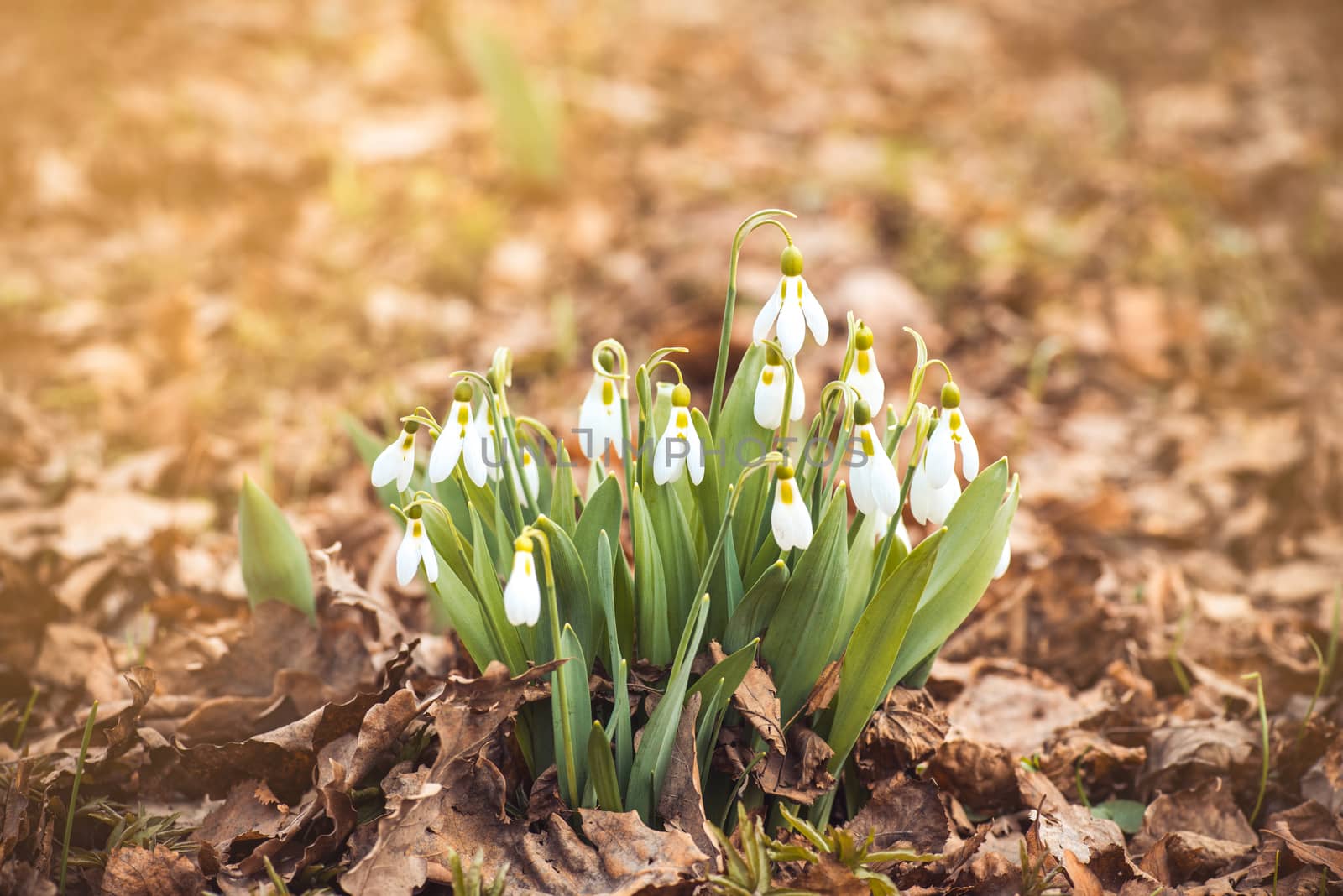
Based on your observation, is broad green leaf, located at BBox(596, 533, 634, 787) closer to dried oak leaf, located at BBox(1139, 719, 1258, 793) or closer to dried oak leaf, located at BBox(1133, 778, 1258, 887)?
dried oak leaf, located at BBox(1133, 778, 1258, 887)

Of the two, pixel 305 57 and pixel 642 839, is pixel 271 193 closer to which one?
pixel 305 57

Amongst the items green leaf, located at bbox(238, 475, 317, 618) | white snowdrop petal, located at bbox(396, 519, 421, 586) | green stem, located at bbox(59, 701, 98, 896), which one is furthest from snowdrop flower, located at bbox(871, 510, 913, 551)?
green stem, located at bbox(59, 701, 98, 896)

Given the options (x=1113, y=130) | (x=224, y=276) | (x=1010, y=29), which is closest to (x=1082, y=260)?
(x=1113, y=130)

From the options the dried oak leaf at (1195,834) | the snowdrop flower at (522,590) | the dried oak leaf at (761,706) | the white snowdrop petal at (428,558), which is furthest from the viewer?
the dried oak leaf at (1195,834)

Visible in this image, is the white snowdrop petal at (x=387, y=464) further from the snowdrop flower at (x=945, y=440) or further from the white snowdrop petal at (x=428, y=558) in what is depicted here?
the snowdrop flower at (x=945, y=440)

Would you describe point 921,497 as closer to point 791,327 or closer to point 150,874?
point 791,327

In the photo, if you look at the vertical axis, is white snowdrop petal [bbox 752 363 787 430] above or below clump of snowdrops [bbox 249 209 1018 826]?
above

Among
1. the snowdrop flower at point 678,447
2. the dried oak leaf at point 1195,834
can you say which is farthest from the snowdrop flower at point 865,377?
the dried oak leaf at point 1195,834
